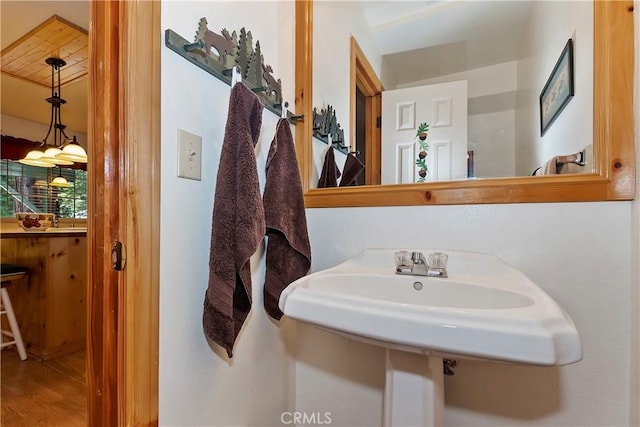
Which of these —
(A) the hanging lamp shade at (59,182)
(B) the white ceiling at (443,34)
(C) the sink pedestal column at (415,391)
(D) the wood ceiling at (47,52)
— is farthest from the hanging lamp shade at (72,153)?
(C) the sink pedestal column at (415,391)

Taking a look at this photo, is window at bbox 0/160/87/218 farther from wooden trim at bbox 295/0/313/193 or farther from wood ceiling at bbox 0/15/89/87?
wooden trim at bbox 295/0/313/193

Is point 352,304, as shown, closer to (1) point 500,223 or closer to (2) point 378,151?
(1) point 500,223

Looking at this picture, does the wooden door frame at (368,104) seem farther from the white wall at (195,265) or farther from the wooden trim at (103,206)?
the wooden trim at (103,206)

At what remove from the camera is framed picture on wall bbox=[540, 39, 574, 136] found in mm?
870

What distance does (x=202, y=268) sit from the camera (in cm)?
74

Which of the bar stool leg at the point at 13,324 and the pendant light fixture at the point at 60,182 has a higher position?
the pendant light fixture at the point at 60,182

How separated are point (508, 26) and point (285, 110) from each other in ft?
2.65

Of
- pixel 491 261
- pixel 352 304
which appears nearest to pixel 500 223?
pixel 491 261

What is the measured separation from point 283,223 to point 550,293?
80 centimetres

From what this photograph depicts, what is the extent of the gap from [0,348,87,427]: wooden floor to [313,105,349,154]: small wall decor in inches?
71.3

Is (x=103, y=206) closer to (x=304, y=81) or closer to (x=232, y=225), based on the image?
(x=232, y=225)

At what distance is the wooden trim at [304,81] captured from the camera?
1174mm

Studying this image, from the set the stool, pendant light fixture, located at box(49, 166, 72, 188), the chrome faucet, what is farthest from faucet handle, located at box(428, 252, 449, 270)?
pendant light fixture, located at box(49, 166, 72, 188)

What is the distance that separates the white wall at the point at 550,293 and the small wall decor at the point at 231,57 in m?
0.54
